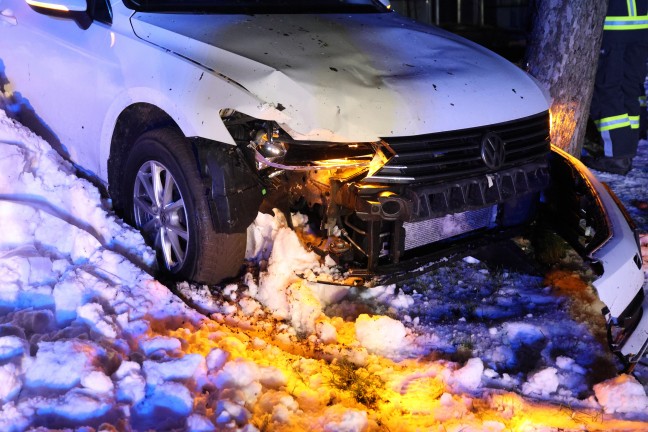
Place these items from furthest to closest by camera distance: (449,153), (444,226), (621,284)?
(444,226)
(449,153)
(621,284)

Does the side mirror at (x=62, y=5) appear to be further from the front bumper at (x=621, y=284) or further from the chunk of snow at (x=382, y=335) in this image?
the front bumper at (x=621, y=284)

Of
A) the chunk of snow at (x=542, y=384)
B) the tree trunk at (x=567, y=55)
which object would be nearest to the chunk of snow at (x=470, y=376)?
the chunk of snow at (x=542, y=384)

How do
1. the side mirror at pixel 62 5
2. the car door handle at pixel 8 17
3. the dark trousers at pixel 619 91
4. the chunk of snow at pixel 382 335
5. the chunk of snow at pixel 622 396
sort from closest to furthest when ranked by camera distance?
the chunk of snow at pixel 622 396 → the chunk of snow at pixel 382 335 → the side mirror at pixel 62 5 → the car door handle at pixel 8 17 → the dark trousers at pixel 619 91

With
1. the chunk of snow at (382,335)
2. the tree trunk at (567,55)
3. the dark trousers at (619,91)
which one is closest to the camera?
the chunk of snow at (382,335)

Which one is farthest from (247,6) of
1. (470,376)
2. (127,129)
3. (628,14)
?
A: (628,14)

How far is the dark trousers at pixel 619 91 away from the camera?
5.94 metres

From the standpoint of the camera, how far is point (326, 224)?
136 inches

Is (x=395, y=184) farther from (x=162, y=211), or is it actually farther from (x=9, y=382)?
(x=9, y=382)

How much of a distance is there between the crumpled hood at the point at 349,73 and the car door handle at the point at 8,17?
4.81 feet

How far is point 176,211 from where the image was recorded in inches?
147

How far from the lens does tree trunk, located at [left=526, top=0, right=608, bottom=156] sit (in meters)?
5.27

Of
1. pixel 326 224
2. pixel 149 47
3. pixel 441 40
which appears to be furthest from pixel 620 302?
pixel 149 47

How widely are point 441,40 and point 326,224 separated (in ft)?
4.96

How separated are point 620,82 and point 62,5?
4.74m
